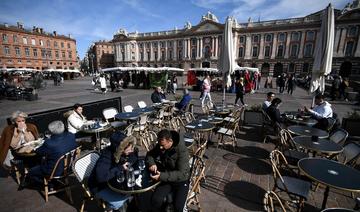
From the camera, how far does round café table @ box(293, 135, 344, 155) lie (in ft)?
Result: 10.9

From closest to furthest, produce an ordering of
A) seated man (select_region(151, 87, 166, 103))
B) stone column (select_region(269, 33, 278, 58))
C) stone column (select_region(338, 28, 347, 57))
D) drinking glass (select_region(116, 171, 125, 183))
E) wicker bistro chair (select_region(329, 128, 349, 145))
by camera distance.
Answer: drinking glass (select_region(116, 171, 125, 183)), wicker bistro chair (select_region(329, 128, 349, 145)), seated man (select_region(151, 87, 166, 103)), stone column (select_region(338, 28, 347, 57)), stone column (select_region(269, 33, 278, 58))

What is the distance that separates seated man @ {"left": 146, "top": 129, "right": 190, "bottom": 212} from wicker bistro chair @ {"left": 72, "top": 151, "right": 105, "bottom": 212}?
95 cm

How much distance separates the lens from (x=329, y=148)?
342 centimetres

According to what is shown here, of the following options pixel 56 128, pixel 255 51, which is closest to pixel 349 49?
pixel 255 51

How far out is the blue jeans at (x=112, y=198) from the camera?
2381 mm

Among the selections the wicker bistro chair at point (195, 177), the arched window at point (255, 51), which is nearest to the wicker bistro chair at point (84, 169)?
the wicker bistro chair at point (195, 177)

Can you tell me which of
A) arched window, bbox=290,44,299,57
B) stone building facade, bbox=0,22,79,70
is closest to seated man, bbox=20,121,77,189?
arched window, bbox=290,44,299,57

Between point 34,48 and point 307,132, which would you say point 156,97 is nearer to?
point 307,132

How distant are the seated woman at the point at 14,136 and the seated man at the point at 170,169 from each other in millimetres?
2979

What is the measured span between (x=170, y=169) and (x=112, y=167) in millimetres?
793

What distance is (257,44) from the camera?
46.1 meters

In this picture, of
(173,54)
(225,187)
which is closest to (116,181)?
(225,187)

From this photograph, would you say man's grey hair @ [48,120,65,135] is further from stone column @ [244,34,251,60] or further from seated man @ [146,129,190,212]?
stone column @ [244,34,251,60]

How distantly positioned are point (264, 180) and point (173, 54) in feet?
185
